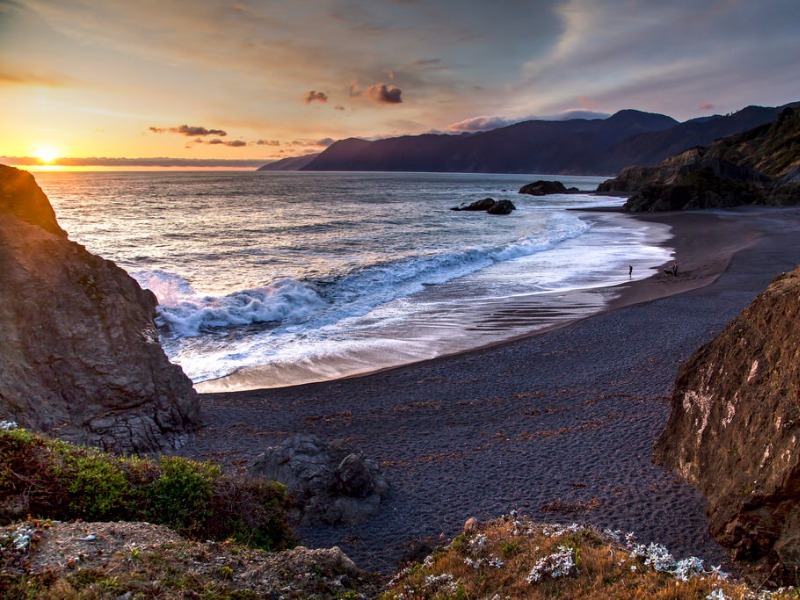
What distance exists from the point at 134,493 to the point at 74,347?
5.82 meters

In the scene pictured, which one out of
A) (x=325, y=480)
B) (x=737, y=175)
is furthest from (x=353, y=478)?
(x=737, y=175)

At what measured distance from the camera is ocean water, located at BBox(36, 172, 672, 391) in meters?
16.7

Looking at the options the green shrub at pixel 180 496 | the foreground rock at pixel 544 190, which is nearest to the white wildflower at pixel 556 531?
the green shrub at pixel 180 496

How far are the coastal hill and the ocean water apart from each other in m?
15.8

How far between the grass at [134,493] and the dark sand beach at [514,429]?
1.56 meters

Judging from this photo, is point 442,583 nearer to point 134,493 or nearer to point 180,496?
point 180,496

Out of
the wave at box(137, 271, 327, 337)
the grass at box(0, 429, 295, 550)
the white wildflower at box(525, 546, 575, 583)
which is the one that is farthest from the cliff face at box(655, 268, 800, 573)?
the wave at box(137, 271, 327, 337)

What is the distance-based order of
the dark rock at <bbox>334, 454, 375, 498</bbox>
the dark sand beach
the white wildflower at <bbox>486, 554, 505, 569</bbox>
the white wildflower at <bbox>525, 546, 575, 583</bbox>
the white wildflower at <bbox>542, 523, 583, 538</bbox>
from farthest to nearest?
the dark rock at <bbox>334, 454, 375, 498</bbox> → the dark sand beach → the white wildflower at <bbox>542, 523, 583, 538</bbox> → the white wildflower at <bbox>486, 554, 505, 569</bbox> → the white wildflower at <bbox>525, 546, 575, 583</bbox>

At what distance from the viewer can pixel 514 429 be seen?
35.1 feet

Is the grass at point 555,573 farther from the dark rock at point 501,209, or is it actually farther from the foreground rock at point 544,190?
the foreground rock at point 544,190

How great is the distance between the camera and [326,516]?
768 centimetres

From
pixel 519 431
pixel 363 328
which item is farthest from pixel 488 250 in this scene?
pixel 519 431

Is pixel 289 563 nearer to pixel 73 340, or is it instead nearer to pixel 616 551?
pixel 616 551

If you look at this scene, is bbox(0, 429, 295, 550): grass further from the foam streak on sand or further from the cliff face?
the foam streak on sand
